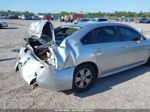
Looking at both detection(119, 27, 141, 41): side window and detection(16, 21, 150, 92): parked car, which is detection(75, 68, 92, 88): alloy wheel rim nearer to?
detection(16, 21, 150, 92): parked car

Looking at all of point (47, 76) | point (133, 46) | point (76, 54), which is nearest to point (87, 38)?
point (76, 54)

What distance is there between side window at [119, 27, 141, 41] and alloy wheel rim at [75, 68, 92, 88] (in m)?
1.63

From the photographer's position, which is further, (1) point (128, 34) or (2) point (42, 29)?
(1) point (128, 34)

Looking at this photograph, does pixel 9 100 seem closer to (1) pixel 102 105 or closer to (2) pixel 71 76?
(2) pixel 71 76

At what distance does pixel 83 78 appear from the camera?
13.4 ft

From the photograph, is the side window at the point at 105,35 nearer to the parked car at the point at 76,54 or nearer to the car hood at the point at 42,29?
the parked car at the point at 76,54

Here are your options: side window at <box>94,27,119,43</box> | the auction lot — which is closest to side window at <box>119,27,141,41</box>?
side window at <box>94,27,119,43</box>

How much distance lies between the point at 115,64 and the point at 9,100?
2.81m

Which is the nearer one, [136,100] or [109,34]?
[136,100]

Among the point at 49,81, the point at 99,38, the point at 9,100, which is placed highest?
the point at 99,38

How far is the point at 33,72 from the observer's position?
373 centimetres

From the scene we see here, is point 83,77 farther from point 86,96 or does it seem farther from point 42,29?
point 42,29

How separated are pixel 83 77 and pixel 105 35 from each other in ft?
4.18

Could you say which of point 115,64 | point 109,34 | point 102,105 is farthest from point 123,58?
point 102,105
